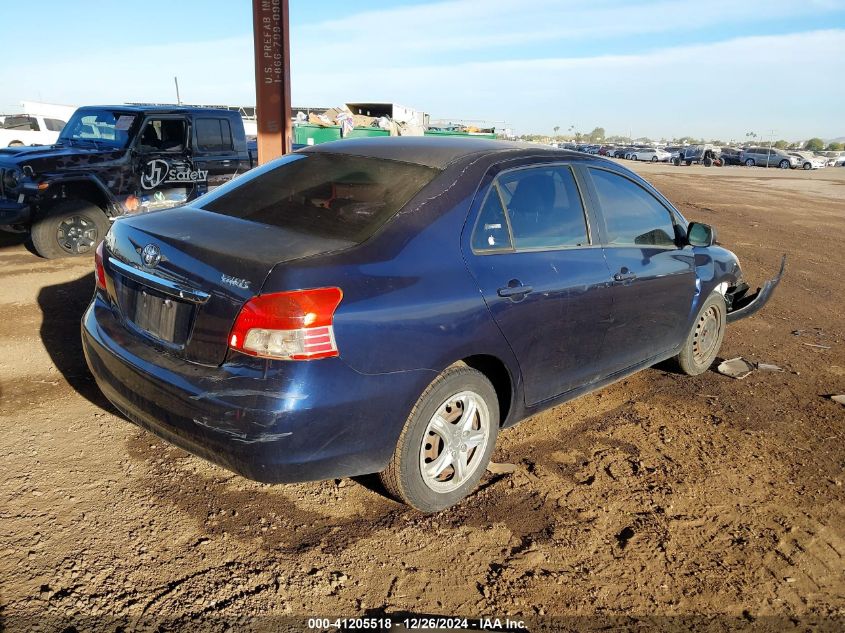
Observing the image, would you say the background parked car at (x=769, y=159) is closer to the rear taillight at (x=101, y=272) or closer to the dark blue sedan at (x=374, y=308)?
the dark blue sedan at (x=374, y=308)

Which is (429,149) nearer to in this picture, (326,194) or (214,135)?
(326,194)

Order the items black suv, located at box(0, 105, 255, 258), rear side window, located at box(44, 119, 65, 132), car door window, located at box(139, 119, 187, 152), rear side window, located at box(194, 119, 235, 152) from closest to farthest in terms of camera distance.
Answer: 1. black suv, located at box(0, 105, 255, 258)
2. car door window, located at box(139, 119, 187, 152)
3. rear side window, located at box(194, 119, 235, 152)
4. rear side window, located at box(44, 119, 65, 132)

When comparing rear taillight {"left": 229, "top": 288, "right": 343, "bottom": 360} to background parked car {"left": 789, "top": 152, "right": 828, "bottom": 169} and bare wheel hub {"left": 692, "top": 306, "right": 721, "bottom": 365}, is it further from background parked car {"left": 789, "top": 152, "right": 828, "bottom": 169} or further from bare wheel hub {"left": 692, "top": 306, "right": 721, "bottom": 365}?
background parked car {"left": 789, "top": 152, "right": 828, "bottom": 169}

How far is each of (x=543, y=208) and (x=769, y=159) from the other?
5616 cm

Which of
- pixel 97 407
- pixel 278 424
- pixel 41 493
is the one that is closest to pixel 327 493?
pixel 278 424

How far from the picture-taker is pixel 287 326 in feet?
7.90

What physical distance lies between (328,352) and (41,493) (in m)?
1.69


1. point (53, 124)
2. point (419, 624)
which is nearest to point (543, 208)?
point (419, 624)

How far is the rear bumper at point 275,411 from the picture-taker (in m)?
2.42

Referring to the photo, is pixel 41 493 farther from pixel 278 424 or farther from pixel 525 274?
pixel 525 274

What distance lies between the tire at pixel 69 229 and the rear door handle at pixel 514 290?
665 centimetres

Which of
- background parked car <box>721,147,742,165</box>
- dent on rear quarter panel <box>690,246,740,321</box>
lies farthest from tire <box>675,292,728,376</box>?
background parked car <box>721,147,742,165</box>

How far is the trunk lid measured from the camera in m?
2.50

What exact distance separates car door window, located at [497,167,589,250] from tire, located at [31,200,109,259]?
21.1 feet
